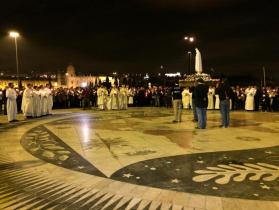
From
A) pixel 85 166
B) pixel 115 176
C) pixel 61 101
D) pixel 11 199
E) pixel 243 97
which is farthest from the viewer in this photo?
pixel 61 101

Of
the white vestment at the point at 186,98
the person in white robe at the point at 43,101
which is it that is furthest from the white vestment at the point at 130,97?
the person in white robe at the point at 43,101

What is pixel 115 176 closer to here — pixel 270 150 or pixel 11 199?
pixel 11 199

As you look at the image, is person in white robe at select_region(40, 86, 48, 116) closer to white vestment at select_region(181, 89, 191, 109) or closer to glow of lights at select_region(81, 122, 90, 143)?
glow of lights at select_region(81, 122, 90, 143)

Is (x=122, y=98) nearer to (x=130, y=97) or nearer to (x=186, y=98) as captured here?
(x=130, y=97)

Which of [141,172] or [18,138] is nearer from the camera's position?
[141,172]

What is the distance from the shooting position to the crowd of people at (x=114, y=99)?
2177cm

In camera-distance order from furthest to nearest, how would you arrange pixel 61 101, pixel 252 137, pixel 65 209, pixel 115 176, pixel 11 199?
Answer: pixel 61 101 → pixel 252 137 → pixel 115 176 → pixel 11 199 → pixel 65 209

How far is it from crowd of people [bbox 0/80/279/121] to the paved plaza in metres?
7.63

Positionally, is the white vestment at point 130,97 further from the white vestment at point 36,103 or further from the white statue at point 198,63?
the white vestment at point 36,103

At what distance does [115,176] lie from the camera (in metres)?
7.75

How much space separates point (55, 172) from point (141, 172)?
191cm

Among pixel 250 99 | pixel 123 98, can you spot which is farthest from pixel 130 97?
pixel 250 99

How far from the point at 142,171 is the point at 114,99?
67.3 ft

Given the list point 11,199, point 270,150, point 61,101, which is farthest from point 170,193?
point 61,101
